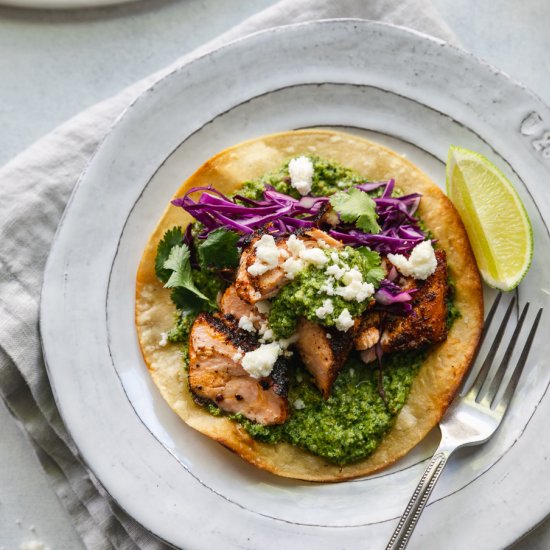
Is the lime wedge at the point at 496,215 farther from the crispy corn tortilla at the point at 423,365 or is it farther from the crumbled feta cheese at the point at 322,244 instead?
the crumbled feta cheese at the point at 322,244

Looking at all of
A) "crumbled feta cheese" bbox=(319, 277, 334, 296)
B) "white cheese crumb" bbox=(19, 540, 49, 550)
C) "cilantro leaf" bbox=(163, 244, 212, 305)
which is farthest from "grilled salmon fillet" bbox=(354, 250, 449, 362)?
"white cheese crumb" bbox=(19, 540, 49, 550)

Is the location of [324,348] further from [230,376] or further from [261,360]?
[230,376]

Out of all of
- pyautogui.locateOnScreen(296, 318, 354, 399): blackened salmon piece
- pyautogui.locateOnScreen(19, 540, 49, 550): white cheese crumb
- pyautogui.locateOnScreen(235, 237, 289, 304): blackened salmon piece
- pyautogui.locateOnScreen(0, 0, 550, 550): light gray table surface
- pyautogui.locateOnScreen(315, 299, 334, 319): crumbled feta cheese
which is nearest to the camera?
pyautogui.locateOnScreen(315, 299, 334, 319): crumbled feta cheese

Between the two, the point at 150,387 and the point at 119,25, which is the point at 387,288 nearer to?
the point at 150,387

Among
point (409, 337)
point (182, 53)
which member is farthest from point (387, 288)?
point (182, 53)

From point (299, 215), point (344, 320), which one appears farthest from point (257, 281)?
point (299, 215)

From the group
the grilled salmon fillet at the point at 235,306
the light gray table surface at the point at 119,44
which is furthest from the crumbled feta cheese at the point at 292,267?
the light gray table surface at the point at 119,44

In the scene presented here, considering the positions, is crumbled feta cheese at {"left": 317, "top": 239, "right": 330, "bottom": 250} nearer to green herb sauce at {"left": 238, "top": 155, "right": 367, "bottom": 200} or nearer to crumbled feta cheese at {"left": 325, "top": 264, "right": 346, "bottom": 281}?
crumbled feta cheese at {"left": 325, "top": 264, "right": 346, "bottom": 281}
